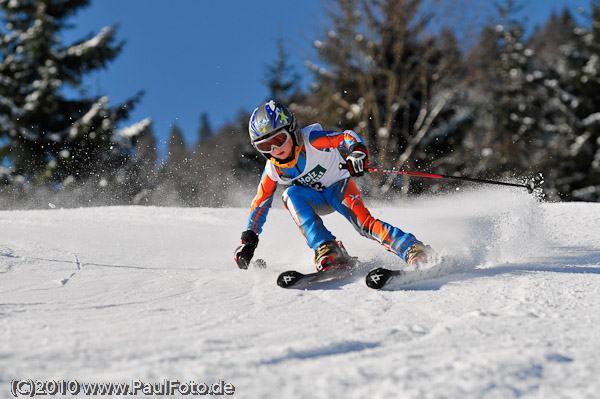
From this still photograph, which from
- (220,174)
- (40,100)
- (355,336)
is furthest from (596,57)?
(355,336)

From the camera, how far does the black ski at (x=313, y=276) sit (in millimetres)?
2648

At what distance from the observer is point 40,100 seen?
1475cm

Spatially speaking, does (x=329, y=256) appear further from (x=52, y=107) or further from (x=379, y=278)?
(x=52, y=107)

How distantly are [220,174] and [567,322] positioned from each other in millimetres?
20255

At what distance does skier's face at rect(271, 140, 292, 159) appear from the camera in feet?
10.9

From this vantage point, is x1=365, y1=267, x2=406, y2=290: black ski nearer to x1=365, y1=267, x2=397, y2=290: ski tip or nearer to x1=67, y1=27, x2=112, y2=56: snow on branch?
x1=365, y1=267, x2=397, y2=290: ski tip

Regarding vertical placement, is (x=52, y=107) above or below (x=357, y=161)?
above

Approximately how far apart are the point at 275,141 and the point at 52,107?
13963 mm

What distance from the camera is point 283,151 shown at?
3.34 meters

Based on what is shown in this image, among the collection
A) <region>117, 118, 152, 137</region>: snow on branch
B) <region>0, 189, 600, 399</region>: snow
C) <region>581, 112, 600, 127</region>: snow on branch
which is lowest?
<region>0, 189, 600, 399</region>: snow

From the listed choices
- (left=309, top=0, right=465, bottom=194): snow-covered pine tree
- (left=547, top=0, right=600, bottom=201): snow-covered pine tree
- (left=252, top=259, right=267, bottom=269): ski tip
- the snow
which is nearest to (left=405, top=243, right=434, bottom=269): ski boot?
the snow

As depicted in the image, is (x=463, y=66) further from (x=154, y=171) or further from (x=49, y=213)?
(x=49, y=213)

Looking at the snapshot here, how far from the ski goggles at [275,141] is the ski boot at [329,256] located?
0.76m

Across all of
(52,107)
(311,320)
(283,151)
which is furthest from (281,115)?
(52,107)
